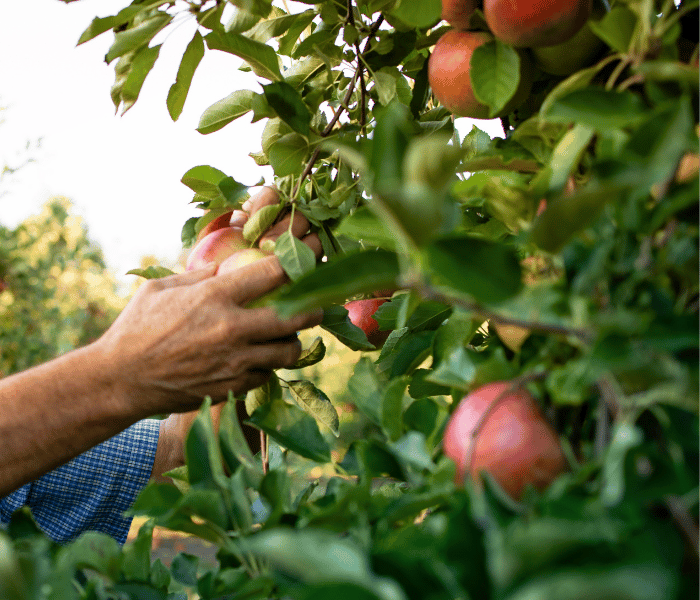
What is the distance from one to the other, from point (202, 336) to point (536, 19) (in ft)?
1.50

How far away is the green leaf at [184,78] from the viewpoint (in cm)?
69

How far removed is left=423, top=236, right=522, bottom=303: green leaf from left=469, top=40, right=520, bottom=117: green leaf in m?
0.22

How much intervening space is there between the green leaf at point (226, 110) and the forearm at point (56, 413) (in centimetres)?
31

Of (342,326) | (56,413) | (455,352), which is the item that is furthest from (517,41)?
(56,413)

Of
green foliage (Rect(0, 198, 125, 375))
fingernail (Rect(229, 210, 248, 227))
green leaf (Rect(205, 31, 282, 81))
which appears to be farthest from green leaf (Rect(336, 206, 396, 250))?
green foliage (Rect(0, 198, 125, 375))

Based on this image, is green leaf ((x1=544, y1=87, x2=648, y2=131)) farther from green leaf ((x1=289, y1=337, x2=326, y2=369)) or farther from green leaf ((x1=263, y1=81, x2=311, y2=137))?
green leaf ((x1=289, y1=337, x2=326, y2=369))

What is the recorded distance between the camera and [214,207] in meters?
0.79

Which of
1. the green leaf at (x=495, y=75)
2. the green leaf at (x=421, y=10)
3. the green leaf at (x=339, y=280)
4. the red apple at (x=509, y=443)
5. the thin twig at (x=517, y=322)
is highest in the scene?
the green leaf at (x=421, y=10)

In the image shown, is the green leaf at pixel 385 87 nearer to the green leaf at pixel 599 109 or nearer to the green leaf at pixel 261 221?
the green leaf at pixel 261 221

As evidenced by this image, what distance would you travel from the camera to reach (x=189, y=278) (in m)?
0.73

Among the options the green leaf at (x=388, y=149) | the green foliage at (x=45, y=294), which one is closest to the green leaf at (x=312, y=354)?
the green leaf at (x=388, y=149)

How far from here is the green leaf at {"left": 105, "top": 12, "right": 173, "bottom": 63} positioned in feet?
1.99

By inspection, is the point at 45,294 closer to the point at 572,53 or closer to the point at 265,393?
the point at 265,393

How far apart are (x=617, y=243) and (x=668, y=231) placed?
3cm
